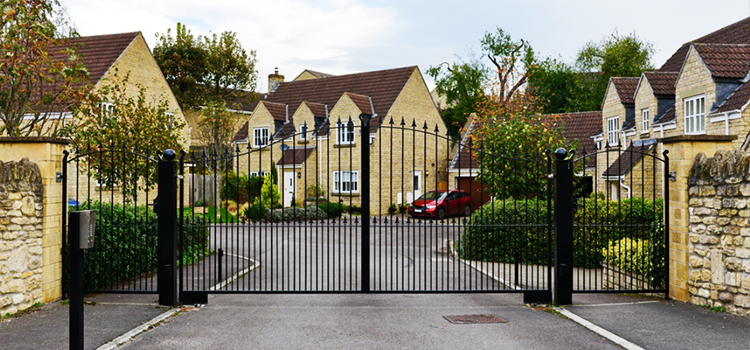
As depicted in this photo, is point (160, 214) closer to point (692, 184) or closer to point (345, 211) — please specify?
point (692, 184)

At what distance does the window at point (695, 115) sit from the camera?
2231 centimetres

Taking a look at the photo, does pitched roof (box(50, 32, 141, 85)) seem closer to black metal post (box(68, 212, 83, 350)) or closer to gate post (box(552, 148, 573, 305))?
black metal post (box(68, 212, 83, 350))

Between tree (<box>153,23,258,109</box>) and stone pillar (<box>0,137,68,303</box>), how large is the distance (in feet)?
107

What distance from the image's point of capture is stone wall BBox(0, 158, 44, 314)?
8.35m

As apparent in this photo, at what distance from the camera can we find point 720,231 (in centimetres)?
851

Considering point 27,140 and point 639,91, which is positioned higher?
point 639,91

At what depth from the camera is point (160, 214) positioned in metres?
8.82

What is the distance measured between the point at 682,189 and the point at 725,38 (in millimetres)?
23023

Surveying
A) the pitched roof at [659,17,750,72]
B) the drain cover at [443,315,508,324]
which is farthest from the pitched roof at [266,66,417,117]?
the drain cover at [443,315,508,324]

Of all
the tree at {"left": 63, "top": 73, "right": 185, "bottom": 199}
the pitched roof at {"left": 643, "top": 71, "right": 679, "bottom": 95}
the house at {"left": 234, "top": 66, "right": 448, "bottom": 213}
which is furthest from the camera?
the house at {"left": 234, "top": 66, "right": 448, "bottom": 213}

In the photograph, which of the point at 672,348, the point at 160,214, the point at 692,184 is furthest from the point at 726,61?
the point at 160,214

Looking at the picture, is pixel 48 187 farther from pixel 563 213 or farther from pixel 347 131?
pixel 347 131

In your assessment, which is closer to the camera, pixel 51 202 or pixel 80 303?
pixel 80 303

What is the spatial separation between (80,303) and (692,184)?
834cm
